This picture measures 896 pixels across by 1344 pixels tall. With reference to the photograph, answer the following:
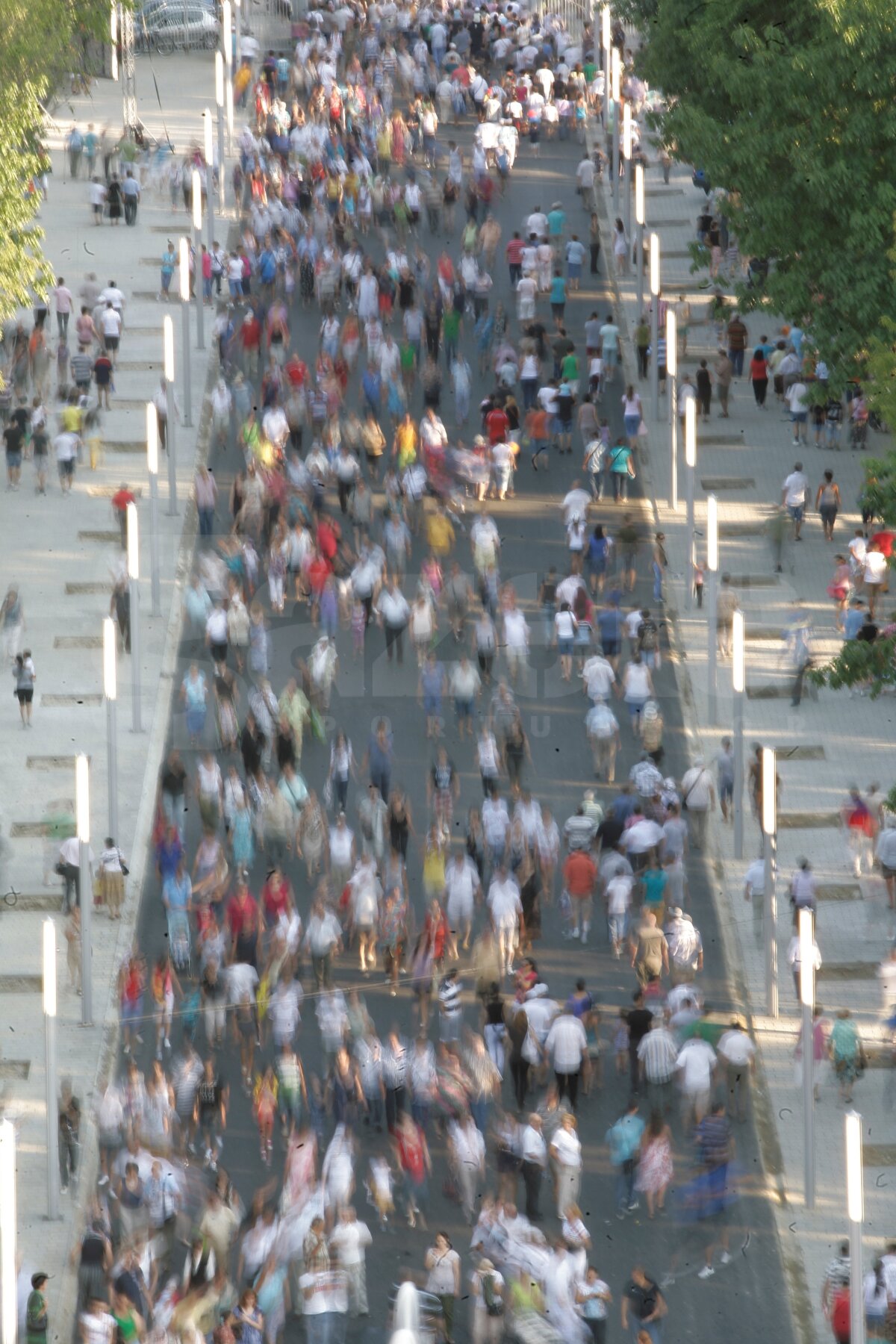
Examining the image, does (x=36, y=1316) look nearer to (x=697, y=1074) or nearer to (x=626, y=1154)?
(x=626, y=1154)

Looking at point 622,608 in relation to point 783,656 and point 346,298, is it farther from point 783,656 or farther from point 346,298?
point 346,298

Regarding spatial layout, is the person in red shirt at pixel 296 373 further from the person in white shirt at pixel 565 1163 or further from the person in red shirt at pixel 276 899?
the person in white shirt at pixel 565 1163

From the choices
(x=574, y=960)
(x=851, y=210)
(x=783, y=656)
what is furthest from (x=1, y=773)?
(x=851, y=210)

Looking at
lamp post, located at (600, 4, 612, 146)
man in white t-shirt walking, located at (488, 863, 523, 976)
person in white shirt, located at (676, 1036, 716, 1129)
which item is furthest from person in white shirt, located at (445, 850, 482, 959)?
lamp post, located at (600, 4, 612, 146)

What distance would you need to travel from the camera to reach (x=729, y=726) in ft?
103

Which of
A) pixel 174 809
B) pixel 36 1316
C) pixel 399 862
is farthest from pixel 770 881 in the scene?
pixel 36 1316

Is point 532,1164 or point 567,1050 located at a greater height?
point 567,1050

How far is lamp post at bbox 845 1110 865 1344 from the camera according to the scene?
63.3 feet

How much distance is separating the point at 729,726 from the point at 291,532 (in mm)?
6357

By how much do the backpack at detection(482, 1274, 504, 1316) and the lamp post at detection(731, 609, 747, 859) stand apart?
9231 millimetres

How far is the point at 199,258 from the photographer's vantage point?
41781mm

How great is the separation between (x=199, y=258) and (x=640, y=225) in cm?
714

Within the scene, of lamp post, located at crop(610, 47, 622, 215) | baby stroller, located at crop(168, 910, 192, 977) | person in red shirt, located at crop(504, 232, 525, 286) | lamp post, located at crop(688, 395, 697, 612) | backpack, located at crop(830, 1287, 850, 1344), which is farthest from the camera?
lamp post, located at crop(610, 47, 622, 215)

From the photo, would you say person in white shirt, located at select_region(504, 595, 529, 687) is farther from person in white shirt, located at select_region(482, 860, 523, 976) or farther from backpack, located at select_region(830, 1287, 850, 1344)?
backpack, located at select_region(830, 1287, 850, 1344)
